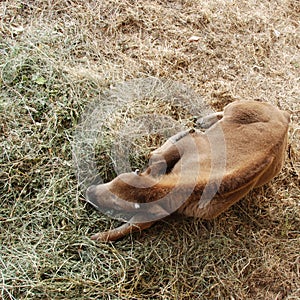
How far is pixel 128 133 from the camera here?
3834mm

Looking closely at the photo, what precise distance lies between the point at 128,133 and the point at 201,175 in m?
0.81

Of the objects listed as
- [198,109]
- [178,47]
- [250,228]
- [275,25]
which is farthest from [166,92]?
[275,25]

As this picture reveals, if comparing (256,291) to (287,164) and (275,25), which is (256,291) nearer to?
(287,164)

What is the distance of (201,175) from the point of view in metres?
3.32

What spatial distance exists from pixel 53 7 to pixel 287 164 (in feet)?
8.74

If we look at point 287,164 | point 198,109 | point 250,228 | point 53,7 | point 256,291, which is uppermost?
point 53,7

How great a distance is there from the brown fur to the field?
0.18m

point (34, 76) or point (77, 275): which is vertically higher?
point (34, 76)

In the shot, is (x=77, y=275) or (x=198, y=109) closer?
(x=77, y=275)

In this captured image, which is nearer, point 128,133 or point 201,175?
point 201,175

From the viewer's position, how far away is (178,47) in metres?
4.63

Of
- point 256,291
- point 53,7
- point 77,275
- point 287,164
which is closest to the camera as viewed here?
point 77,275

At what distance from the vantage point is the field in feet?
10.9

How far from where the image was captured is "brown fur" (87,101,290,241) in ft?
10.9
